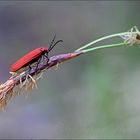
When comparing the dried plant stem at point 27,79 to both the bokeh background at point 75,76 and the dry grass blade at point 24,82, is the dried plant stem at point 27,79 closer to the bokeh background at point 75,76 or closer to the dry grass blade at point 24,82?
the dry grass blade at point 24,82

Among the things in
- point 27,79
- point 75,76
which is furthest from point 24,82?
point 75,76

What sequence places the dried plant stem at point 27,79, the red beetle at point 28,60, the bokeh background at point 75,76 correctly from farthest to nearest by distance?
the bokeh background at point 75,76, the red beetle at point 28,60, the dried plant stem at point 27,79

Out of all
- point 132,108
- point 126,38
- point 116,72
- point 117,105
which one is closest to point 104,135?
point 117,105

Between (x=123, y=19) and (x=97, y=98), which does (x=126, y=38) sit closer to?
(x=97, y=98)

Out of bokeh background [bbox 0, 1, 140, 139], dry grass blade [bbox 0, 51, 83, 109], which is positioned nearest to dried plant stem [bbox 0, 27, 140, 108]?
dry grass blade [bbox 0, 51, 83, 109]

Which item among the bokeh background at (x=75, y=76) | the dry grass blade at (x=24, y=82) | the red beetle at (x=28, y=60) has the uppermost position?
the bokeh background at (x=75, y=76)

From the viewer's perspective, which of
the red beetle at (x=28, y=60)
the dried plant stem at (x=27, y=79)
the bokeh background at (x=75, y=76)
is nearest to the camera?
the dried plant stem at (x=27, y=79)

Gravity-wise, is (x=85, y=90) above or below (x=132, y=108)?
above

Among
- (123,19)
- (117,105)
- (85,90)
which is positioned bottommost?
(117,105)

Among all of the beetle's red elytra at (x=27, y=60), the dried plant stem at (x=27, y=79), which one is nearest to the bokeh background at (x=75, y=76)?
the beetle's red elytra at (x=27, y=60)
